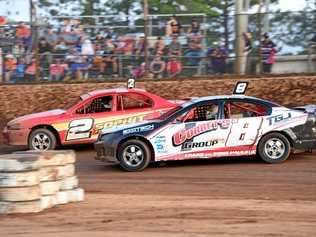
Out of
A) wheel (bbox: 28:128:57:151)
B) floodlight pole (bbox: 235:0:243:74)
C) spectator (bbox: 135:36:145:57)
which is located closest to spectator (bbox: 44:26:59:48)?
spectator (bbox: 135:36:145:57)

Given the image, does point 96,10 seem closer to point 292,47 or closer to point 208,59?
point 208,59

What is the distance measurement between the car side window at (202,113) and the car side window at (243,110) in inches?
8.4

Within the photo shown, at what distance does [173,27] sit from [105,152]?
33.7 ft

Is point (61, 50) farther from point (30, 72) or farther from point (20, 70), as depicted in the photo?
point (20, 70)

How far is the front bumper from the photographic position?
13.0 metres

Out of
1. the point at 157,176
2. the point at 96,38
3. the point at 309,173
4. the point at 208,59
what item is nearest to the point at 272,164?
the point at 309,173

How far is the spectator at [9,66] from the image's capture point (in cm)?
2286

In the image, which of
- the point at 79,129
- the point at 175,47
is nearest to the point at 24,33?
the point at 175,47

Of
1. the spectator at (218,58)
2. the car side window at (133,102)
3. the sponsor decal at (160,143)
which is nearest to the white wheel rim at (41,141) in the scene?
the car side window at (133,102)

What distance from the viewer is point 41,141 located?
53.2 ft

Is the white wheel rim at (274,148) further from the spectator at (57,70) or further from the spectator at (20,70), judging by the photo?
the spectator at (20,70)

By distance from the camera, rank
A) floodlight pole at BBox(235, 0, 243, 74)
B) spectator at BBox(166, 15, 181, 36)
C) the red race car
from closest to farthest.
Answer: the red race car → floodlight pole at BBox(235, 0, 243, 74) → spectator at BBox(166, 15, 181, 36)

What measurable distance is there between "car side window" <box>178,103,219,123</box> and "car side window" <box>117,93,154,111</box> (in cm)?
299

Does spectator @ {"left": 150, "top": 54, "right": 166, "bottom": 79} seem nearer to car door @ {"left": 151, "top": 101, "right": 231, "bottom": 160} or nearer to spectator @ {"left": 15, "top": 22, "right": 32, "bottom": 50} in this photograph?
spectator @ {"left": 15, "top": 22, "right": 32, "bottom": 50}
